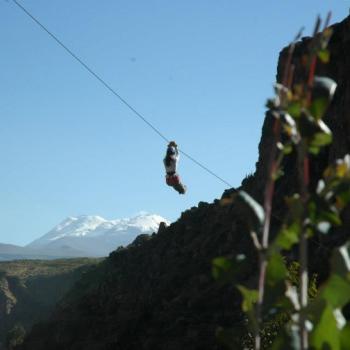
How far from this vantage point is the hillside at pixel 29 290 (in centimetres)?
9912

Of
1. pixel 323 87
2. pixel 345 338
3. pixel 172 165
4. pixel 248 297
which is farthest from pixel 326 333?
pixel 172 165

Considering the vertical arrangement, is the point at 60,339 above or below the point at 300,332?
above

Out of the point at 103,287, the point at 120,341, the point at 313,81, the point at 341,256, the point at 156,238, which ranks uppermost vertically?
the point at 156,238

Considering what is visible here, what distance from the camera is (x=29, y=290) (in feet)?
350

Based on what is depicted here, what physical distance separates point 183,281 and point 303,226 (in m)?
44.2

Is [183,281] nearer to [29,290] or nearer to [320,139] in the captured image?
[320,139]

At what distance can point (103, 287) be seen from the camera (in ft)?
194

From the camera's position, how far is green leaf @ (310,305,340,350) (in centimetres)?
147

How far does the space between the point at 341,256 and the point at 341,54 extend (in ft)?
107

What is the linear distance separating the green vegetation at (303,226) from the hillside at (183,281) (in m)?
23.2

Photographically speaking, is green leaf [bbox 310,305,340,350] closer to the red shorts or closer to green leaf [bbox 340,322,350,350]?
green leaf [bbox 340,322,350,350]

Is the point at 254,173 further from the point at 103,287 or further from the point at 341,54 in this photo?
the point at 103,287

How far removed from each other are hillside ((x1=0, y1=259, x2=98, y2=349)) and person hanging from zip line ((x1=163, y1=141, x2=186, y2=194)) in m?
82.8

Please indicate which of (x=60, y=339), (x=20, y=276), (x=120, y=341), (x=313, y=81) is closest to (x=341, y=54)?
(x=120, y=341)
